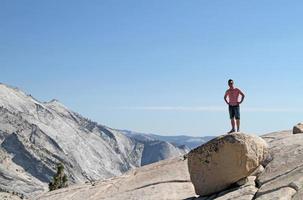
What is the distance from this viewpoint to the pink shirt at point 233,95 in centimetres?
2789

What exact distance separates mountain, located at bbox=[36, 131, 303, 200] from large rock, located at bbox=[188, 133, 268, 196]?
0.46 meters

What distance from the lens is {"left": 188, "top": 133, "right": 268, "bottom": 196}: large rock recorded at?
21578mm

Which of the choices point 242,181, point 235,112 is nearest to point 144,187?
point 235,112

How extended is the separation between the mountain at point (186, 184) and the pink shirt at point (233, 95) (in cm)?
314

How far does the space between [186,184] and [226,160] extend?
6.03m

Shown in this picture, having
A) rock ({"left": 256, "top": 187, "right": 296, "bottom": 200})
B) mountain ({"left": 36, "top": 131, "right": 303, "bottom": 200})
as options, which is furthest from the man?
rock ({"left": 256, "top": 187, "right": 296, "bottom": 200})

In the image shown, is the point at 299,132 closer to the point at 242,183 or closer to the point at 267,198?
the point at 242,183

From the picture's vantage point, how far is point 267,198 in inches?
702

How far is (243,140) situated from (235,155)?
78 centimetres

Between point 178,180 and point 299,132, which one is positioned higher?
point 299,132

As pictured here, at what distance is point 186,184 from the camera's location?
27.3m

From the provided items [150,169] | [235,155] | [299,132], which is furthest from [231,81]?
[150,169]

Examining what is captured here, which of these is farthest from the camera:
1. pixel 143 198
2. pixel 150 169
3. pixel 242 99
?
pixel 150 169

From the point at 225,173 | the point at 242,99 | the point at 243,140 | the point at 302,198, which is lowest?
the point at 302,198
